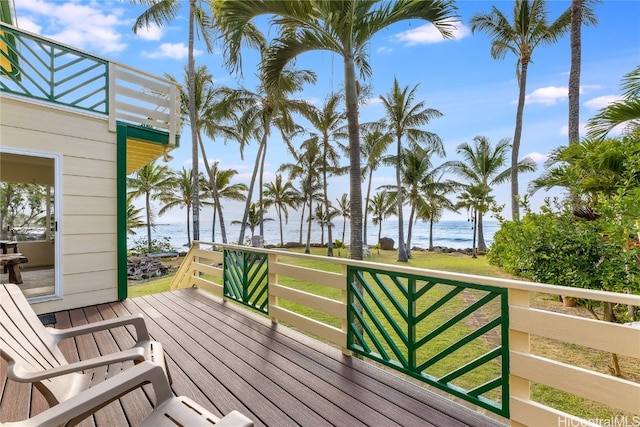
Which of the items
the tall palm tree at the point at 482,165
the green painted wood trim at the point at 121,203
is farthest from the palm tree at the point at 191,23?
the tall palm tree at the point at 482,165

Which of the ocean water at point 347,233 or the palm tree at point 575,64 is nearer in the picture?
the palm tree at point 575,64

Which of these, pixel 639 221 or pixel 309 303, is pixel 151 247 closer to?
pixel 309 303

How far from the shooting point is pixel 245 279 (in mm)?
4352

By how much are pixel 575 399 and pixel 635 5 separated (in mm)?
5722

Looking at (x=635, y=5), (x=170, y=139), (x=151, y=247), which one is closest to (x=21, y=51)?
(x=170, y=139)

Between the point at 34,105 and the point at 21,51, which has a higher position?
the point at 21,51

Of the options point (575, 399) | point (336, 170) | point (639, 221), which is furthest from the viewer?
point (336, 170)

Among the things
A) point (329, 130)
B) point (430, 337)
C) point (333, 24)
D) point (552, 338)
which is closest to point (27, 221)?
point (333, 24)

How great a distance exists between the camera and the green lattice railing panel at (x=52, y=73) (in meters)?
3.92

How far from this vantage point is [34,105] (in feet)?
13.0

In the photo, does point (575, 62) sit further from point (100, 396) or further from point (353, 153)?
point (100, 396)

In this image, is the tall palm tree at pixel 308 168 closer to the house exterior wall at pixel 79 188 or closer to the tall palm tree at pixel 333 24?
the tall palm tree at pixel 333 24

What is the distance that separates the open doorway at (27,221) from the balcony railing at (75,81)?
1.41 meters

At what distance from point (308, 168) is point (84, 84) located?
58.9ft
